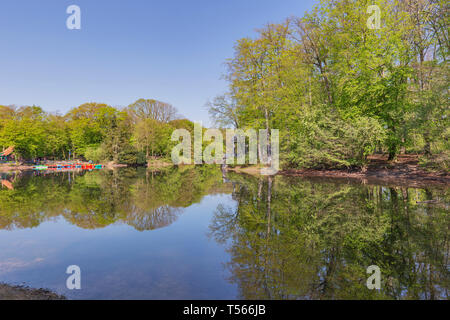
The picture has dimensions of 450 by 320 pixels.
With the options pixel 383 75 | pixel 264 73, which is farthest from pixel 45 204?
pixel 383 75

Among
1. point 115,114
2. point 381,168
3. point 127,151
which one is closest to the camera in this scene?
point 381,168

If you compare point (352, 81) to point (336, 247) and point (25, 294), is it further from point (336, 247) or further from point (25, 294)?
point (25, 294)

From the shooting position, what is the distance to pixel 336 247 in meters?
6.20

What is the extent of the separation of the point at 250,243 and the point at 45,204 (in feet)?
38.5

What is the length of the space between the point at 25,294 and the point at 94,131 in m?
62.4

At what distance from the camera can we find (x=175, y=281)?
15.6 feet

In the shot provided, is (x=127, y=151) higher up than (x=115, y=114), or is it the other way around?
(x=115, y=114)

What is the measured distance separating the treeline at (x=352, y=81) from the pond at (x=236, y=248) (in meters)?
8.43

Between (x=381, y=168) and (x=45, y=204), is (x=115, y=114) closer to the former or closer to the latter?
(x=45, y=204)

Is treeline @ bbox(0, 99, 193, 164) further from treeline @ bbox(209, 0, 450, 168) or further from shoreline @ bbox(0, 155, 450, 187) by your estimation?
shoreline @ bbox(0, 155, 450, 187)

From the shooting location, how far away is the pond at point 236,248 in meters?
4.41

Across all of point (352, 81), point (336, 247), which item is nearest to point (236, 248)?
point (336, 247)

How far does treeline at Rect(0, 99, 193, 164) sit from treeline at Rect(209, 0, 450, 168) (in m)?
31.0
